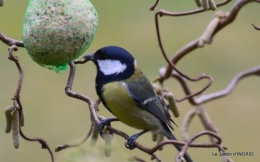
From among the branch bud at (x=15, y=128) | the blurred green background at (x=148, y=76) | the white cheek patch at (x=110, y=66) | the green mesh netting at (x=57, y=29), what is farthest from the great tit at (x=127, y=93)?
the blurred green background at (x=148, y=76)

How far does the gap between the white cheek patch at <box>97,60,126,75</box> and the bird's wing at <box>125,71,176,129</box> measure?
0.09 meters

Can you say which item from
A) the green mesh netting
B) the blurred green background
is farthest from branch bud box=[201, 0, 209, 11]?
the blurred green background

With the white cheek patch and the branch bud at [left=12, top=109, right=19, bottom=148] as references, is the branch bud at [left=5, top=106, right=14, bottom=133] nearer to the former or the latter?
the branch bud at [left=12, top=109, right=19, bottom=148]

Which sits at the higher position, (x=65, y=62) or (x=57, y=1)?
(x=57, y=1)

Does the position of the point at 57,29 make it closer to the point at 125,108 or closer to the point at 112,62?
the point at 112,62

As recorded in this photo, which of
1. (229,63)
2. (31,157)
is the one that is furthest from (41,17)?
(229,63)

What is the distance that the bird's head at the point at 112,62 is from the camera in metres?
1.77

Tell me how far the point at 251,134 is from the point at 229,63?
1216mm

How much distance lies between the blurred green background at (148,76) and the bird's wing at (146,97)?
1.47 m

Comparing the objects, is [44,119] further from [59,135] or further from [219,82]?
[219,82]

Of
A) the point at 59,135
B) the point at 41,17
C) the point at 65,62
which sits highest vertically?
the point at 41,17

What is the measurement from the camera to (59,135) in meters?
4.37

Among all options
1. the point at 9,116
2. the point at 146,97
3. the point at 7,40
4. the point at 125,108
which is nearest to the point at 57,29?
the point at 7,40

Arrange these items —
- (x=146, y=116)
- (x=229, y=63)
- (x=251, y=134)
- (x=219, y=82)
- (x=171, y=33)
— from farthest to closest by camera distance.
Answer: (x=171, y=33) < (x=229, y=63) < (x=219, y=82) < (x=251, y=134) < (x=146, y=116)
